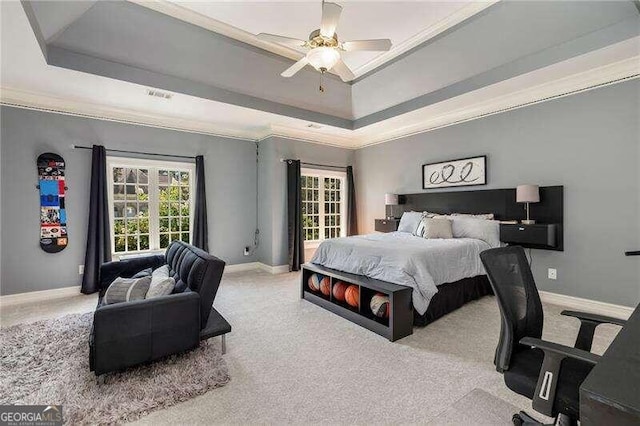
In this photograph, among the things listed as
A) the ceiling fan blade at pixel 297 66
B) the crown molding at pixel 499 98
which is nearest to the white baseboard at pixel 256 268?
the crown molding at pixel 499 98

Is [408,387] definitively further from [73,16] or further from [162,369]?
[73,16]

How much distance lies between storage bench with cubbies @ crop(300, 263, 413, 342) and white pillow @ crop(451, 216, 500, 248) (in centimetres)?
180

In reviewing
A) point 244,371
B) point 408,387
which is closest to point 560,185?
point 408,387

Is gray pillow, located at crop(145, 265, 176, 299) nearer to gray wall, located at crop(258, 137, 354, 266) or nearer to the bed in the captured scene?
the bed

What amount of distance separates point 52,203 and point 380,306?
445cm

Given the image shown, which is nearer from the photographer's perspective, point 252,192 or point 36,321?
point 36,321

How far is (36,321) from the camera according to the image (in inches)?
122

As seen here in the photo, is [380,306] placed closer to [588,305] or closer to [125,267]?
[588,305]

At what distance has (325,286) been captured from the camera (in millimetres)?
3588

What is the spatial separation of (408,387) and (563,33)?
3.68 meters

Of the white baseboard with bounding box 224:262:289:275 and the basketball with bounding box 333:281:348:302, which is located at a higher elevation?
the basketball with bounding box 333:281:348:302

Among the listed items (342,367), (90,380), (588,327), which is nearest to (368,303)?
(342,367)

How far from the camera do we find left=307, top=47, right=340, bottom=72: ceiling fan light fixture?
102 inches

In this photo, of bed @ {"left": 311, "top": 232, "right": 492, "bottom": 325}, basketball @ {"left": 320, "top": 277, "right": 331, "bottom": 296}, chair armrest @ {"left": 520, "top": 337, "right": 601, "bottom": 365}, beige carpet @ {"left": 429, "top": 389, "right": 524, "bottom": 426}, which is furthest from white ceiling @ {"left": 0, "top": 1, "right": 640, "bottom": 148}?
beige carpet @ {"left": 429, "top": 389, "right": 524, "bottom": 426}
